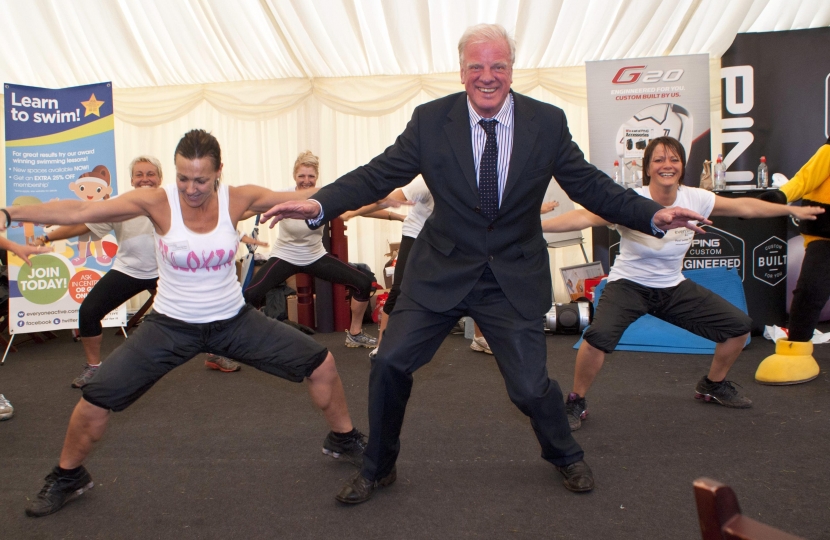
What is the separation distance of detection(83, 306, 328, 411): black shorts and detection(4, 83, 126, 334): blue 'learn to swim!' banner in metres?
3.86

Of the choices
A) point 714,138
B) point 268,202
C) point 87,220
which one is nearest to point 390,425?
point 268,202

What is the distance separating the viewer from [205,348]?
2.89 metres

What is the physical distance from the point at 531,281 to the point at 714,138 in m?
6.13

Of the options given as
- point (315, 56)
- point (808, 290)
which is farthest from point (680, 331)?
point (315, 56)

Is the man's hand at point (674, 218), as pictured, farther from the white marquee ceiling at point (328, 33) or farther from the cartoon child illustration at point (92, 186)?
the cartoon child illustration at point (92, 186)

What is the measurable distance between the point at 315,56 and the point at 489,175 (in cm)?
575

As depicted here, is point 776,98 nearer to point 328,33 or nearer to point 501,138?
point 328,33

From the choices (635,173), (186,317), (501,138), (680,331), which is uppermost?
(635,173)

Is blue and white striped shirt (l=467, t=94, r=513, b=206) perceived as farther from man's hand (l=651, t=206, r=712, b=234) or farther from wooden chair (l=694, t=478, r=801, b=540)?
wooden chair (l=694, t=478, r=801, b=540)

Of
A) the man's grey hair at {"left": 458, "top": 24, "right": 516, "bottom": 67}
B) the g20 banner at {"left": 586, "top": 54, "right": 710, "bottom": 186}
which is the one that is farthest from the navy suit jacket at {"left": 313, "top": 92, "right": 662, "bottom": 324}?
the g20 banner at {"left": 586, "top": 54, "right": 710, "bottom": 186}

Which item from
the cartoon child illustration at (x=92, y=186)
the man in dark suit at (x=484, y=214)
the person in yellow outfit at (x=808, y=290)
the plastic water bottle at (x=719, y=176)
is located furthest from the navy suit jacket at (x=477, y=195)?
the cartoon child illustration at (x=92, y=186)

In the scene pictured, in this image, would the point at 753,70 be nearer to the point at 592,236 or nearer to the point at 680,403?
the point at 592,236

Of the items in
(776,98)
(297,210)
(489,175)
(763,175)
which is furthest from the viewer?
(776,98)

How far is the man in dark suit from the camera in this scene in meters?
2.51
